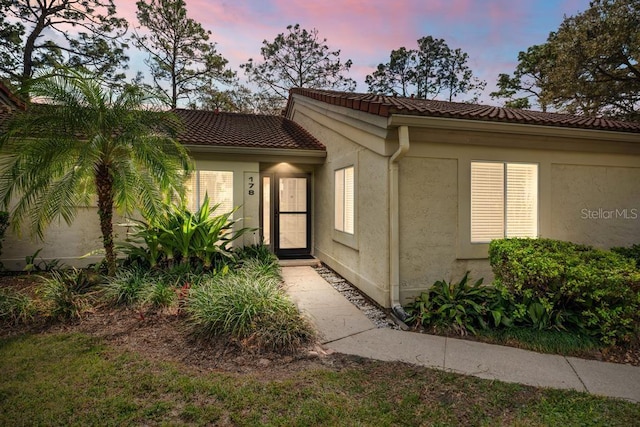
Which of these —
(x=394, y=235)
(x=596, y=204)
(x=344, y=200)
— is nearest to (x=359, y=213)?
(x=344, y=200)

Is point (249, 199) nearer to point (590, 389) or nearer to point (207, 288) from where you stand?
point (207, 288)

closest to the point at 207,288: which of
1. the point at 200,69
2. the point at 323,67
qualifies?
the point at 200,69

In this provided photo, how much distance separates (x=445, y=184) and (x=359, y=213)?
1.77 metres

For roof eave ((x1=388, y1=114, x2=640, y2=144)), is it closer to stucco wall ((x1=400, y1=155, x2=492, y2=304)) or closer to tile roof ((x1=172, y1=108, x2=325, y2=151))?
stucco wall ((x1=400, y1=155, x2=492, y2=304))

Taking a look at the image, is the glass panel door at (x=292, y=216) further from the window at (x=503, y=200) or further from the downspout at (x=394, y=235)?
the window at (x=503, y=200)

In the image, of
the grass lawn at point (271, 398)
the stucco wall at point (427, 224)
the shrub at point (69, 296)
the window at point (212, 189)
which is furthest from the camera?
the window at point (212, 189)

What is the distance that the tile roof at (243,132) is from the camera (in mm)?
8547

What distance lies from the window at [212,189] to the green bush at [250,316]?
11.8ft

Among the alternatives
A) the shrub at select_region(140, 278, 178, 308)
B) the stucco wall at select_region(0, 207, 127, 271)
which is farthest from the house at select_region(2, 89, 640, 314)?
the shrub at select_region(140, 278, 178, 308)

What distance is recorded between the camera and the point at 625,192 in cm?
716

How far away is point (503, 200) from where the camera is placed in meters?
6.40

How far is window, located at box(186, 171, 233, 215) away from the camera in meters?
8.41

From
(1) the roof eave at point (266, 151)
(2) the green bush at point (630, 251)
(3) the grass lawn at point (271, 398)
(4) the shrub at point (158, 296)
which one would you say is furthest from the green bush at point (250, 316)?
(2) the green bush at point (630, 251)

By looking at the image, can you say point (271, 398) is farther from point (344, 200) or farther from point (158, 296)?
point (344, 200)
